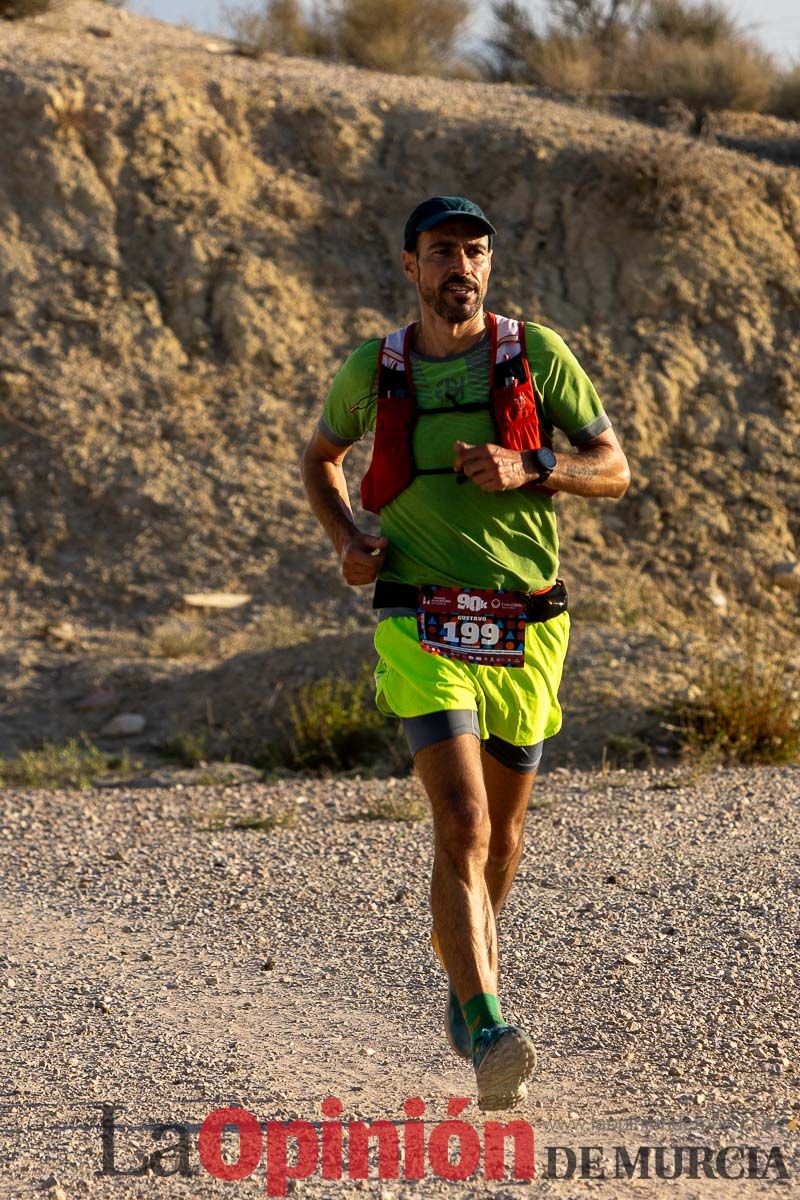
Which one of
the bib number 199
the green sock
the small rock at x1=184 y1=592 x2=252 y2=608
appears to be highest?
the bib number 199

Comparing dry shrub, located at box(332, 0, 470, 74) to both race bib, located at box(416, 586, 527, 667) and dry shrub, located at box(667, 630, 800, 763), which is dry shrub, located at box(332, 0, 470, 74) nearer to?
dry shrub, located at box(667, 630, 800, 763)

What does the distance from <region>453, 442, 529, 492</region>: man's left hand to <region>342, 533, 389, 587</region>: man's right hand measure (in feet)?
1.06

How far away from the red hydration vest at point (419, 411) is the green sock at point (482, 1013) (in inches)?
51.1

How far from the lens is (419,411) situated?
4230 millimetres

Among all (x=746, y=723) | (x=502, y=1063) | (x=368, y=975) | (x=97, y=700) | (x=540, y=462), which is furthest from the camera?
(x=97, y=700)

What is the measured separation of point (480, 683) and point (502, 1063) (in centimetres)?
101

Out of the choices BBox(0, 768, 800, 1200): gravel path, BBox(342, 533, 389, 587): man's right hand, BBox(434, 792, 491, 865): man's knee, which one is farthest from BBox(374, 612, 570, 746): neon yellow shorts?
BBox(0, 768, 800, 1200): gravel path


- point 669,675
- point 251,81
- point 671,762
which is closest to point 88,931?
point 671,762

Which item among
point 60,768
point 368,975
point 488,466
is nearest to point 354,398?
point 488,466

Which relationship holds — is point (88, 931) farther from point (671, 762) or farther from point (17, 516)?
point (17, 516)

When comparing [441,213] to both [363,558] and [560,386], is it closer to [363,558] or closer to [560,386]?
[560,386]

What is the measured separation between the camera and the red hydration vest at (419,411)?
4.16m

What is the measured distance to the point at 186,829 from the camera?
24.9 ft

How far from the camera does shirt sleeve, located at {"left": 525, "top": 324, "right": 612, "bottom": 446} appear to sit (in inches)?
168
